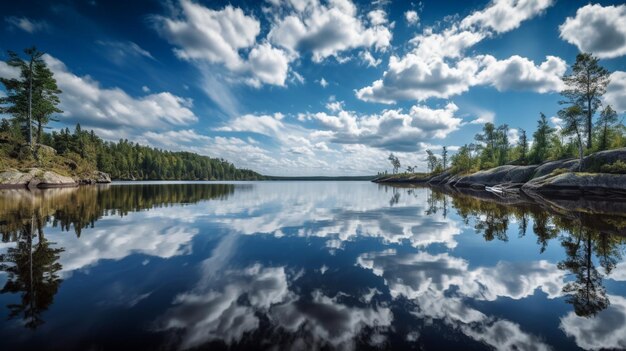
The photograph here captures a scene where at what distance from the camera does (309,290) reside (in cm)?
673

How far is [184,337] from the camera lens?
4586mm

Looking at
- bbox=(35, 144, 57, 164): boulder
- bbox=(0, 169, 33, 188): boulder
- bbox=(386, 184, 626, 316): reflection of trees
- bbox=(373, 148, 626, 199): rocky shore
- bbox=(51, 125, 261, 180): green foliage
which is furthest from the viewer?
bbox=(51, 125, 261, 180): green foliage

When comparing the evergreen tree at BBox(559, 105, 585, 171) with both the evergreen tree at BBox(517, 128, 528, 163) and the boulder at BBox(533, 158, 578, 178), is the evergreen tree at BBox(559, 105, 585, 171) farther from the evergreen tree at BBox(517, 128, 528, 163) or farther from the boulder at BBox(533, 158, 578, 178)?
the evergreen tree at BBox(517, 128, 528, 163)

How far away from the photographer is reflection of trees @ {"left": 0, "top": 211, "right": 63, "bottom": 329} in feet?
18.4

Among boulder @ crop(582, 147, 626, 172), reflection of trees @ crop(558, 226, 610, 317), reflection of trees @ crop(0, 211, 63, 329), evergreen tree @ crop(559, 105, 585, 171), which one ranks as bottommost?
reflection of trees @ crop(0, 211, 63, 329)

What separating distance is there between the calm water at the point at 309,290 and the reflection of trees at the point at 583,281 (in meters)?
0.06

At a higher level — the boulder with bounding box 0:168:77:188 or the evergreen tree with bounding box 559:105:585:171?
the evergreen tree with bounding box 559:105:585:171

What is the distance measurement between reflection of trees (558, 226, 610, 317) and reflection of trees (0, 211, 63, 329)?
39.3 ft

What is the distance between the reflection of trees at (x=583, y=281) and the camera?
20.1 ft

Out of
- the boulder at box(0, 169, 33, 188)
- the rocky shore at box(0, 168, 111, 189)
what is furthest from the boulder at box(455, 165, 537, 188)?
the boulder at box(0, 169, 33, 188)

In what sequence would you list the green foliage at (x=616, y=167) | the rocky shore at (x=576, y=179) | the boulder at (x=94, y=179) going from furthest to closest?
1. the boulder at (x=94, y=179)
2. the green foliage at (x=616, y=167)
3. the rocky shore at (x=576, y=179)

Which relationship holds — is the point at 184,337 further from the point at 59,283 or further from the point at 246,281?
the point at 59,283

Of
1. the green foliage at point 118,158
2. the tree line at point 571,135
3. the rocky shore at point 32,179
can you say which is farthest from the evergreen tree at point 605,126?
the green foliage at point 118,158

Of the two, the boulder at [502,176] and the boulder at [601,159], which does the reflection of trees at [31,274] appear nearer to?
the boulder at [601,159]
